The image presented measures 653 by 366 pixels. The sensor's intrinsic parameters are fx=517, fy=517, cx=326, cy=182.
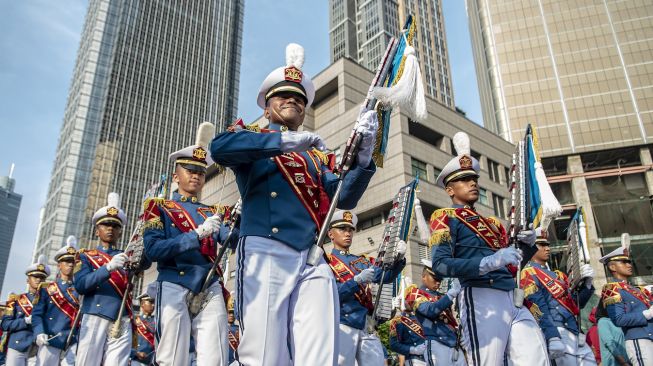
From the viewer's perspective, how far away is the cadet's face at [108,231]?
8258mm

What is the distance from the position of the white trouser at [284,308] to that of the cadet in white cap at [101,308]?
4449mm

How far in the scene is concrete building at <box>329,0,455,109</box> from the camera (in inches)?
4564

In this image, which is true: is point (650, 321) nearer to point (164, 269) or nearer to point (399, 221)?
Result: point (399, 221)

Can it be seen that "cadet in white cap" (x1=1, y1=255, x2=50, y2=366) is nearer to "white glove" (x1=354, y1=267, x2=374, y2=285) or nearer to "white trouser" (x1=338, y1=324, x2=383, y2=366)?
"white trouser" (x1=338, y1=324, x2=383, y2=366)

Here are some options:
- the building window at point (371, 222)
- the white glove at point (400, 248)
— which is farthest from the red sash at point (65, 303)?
the building window at point (371, 222)

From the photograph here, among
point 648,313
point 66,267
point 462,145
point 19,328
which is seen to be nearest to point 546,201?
point 462,145

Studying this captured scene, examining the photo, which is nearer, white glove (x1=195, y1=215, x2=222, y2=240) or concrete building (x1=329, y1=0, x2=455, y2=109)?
white glove (x1=195, y1=215, x2=222, y2=240)

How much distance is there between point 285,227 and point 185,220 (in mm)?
3120

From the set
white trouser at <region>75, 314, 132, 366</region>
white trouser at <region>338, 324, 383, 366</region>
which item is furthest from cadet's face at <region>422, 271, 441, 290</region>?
white trouser at <region>75, 314, 132, 366</region>

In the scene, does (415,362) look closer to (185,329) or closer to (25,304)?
(185,329)

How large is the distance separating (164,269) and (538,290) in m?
5.78

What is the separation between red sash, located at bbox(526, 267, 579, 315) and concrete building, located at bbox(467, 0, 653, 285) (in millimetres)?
40679

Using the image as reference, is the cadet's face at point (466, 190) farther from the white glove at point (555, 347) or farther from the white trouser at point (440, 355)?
the white trouser at point (440, 355)

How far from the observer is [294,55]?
4.34m
